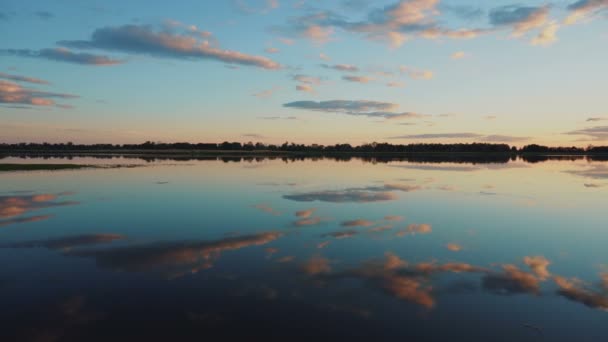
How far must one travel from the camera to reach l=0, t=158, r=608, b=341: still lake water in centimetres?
870

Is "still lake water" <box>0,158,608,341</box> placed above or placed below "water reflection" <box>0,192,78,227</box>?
below

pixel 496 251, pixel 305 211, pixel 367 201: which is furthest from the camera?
pixel 367 201

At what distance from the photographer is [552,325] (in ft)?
29.4

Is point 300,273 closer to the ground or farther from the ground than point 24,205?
closer to the ground

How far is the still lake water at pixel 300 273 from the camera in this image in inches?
342

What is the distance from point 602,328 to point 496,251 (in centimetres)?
639

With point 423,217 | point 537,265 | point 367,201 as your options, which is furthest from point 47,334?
point 367,201

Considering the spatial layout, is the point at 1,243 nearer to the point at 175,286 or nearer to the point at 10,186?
the point at 175,286

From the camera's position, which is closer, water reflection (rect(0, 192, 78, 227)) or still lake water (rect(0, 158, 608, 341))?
still lake water (rect(0, 158, 608, 341))

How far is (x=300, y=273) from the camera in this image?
1222cm

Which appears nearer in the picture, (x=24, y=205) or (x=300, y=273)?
(x=300, y=273)

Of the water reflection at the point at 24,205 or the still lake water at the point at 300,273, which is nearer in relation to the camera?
the still lake water at the point at 300,273

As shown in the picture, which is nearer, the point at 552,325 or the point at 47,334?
the point at 47,334

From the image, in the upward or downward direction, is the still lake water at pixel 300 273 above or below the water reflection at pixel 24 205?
below
